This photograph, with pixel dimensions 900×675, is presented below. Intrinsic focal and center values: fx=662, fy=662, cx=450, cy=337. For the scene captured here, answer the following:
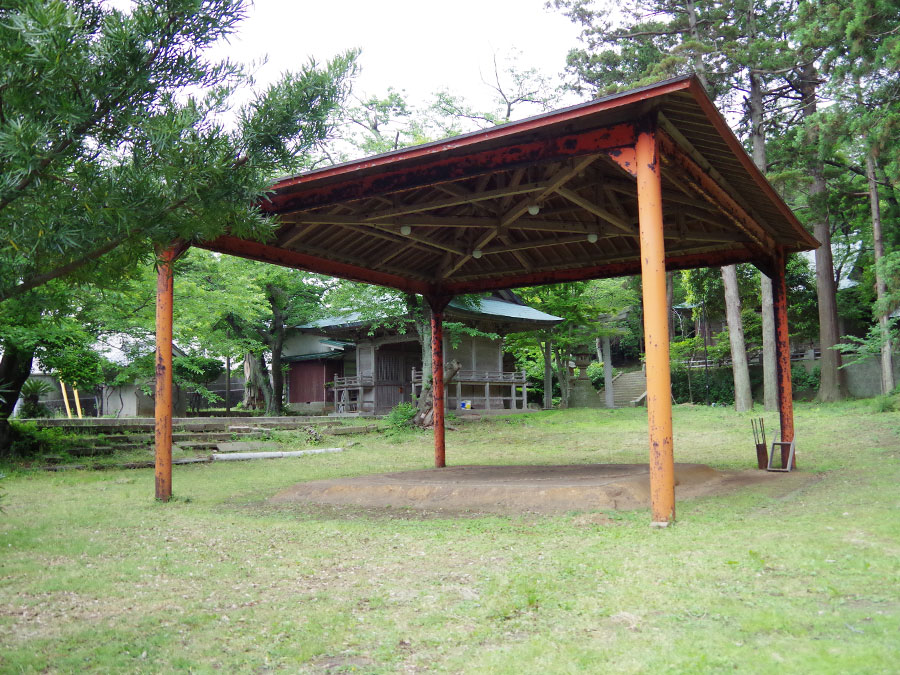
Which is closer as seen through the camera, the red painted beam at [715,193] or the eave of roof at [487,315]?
the red painted beam at [715,193]

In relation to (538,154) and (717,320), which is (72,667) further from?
(717,320)

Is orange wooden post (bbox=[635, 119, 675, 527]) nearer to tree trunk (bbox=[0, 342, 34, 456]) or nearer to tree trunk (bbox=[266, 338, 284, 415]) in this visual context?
tree trunk (bbox=[0, 342, 34, 456])

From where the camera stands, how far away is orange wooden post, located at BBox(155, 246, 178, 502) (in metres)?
8.33

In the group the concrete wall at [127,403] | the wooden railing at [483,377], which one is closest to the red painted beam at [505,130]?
the wooden railing at [483,377]

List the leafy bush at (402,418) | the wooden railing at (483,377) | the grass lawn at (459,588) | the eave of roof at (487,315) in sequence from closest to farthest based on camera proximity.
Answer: the grass lawn at (459,588) < the leafy bush at (402,418) < the eave of roof at (487,315) < the wooden railing at (483,377)

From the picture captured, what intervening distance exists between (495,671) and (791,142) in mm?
24704

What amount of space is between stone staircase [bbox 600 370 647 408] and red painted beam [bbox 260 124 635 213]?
89.2 ft

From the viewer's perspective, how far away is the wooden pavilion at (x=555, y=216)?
→ 6070 mm

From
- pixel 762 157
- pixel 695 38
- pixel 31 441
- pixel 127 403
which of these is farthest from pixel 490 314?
pixel 127 403

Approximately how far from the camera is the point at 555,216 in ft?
34.5

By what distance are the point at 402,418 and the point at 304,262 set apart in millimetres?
12685

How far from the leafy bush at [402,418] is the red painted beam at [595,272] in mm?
9728

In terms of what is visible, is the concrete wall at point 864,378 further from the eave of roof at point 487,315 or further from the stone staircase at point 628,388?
the eave of roof at point 487,315

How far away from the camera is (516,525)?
6414mm
